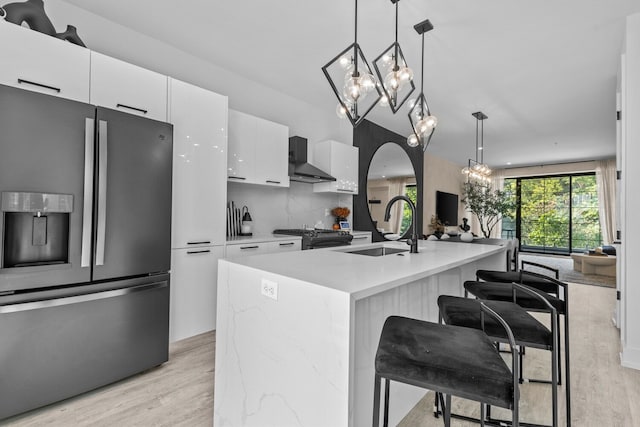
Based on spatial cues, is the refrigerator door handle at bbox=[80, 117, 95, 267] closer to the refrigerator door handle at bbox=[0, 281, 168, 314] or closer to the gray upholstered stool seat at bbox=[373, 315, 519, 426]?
the refrigerator door handle at bbox=[0, 281, 168, 314]

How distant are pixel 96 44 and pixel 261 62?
1.38 metres

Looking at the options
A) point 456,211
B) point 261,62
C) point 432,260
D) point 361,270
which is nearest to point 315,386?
point 361,270

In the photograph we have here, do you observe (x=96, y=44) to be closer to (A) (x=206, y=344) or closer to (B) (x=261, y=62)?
(B) (x=261, y=62)

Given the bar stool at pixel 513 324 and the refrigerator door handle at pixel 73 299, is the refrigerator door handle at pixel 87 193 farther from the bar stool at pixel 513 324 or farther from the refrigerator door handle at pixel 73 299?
the bar stool at pixel 513 324

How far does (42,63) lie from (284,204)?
2.53 metres

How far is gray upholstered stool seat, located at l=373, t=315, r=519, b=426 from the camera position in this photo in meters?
0.83

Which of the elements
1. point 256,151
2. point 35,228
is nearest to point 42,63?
point 35,228

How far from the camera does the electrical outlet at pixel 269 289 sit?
1.24 meters

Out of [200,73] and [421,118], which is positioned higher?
[200,73]

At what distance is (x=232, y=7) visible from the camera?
2295 millimetres

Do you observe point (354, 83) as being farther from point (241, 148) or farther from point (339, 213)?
point (339, 213)

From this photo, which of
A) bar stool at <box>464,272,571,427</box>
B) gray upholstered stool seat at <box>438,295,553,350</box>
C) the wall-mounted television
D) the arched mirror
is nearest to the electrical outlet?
gray upholstered stool seat at <box>438,295,553,350</box>

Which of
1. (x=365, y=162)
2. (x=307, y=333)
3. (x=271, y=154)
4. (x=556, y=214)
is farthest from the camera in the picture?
(x=556, y=214)

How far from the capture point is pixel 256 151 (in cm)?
322
